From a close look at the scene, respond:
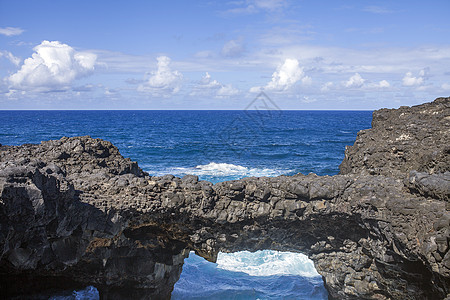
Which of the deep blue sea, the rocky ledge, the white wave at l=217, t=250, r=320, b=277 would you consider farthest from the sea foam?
the rocky ledge

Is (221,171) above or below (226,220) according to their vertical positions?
below

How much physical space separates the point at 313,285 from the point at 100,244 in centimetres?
1224

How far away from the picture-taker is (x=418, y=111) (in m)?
16.5

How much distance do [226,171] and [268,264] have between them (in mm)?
21813

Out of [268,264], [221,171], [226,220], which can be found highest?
[226,220]

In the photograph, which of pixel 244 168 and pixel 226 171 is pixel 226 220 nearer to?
pixel 226 171

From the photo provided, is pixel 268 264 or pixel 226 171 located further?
pixel 226 171

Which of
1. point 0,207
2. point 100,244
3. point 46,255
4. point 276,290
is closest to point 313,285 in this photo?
point 276,290

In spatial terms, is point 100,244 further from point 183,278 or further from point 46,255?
point 183,278

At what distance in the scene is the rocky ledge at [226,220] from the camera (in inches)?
410

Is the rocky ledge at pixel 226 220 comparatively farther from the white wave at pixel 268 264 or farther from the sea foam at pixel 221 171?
the sea foam at pixel 221 171

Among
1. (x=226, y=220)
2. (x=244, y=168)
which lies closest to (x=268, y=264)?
(x=226, y=220)

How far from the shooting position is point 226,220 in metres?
13.0

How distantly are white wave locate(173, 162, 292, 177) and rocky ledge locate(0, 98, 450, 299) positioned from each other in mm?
26435
